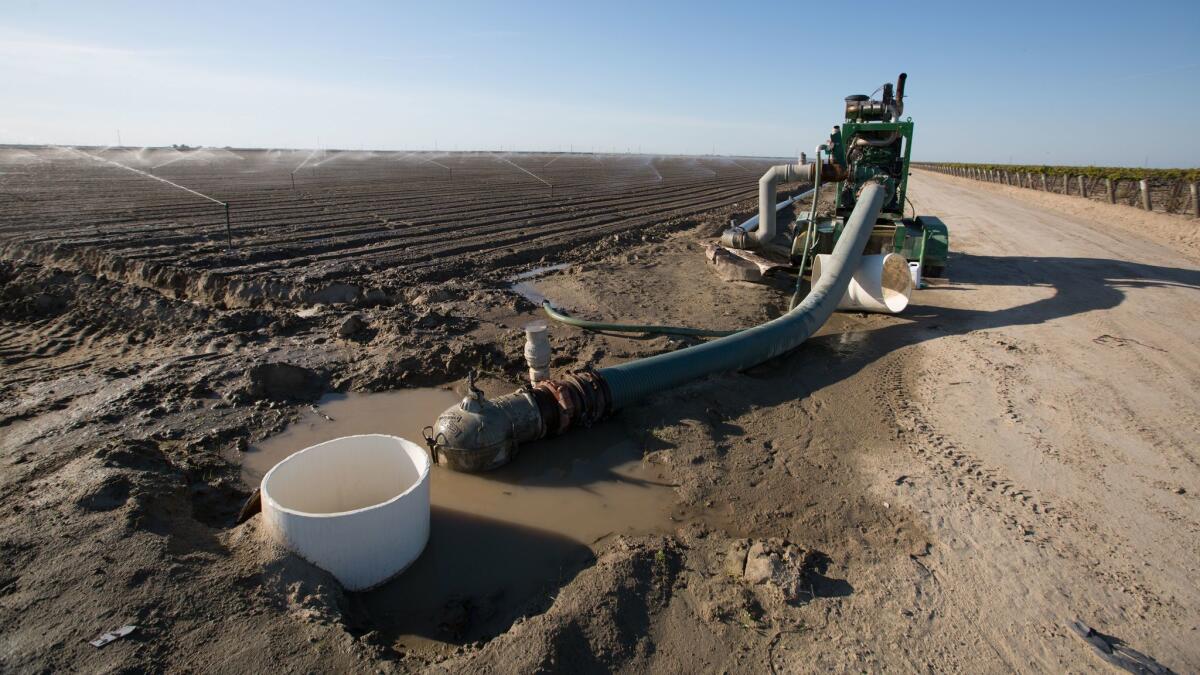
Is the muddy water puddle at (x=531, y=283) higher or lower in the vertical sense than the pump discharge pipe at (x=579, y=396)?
higher

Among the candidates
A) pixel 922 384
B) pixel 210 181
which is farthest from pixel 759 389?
pixel 210 181

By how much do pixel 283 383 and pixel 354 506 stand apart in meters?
2.30

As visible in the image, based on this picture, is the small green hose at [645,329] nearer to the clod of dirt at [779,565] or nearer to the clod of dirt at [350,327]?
the clod of dirt at [350,327]

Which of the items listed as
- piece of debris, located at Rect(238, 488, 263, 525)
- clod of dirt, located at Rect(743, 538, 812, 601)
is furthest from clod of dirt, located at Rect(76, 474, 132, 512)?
clod of dirt, located at Rect(743, 538, 812, 601)

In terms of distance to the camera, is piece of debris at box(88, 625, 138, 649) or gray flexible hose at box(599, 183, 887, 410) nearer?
piece of debris at box(88, 625, 138, 649)

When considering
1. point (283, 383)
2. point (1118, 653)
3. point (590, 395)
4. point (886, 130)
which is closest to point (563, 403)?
point (590, 395)

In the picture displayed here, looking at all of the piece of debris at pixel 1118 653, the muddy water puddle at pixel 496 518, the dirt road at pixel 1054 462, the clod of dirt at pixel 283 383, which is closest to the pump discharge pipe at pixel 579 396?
the muddy water puddle at pixel 496 518

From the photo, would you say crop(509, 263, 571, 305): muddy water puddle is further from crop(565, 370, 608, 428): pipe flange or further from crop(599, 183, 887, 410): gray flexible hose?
crop(565, 370, 608, 428): pipe flange

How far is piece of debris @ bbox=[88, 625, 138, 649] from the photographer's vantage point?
264 cm

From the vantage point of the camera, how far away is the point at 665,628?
3059mm

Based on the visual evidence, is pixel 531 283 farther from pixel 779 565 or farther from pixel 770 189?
pixel 779 565

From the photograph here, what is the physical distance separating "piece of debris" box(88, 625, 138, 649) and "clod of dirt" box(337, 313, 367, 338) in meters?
4.42

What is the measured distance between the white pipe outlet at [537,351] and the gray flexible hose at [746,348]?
552mm

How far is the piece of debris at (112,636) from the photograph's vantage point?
264cm
